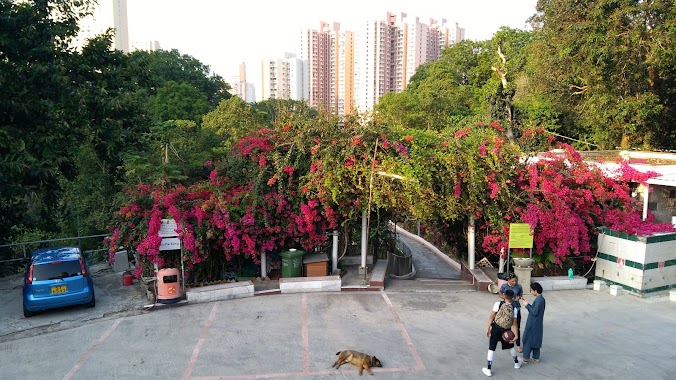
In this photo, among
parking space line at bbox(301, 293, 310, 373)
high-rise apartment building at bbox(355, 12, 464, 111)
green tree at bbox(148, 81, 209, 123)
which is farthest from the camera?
high-rise apartment building at bbox(355, 12, 464, 111)

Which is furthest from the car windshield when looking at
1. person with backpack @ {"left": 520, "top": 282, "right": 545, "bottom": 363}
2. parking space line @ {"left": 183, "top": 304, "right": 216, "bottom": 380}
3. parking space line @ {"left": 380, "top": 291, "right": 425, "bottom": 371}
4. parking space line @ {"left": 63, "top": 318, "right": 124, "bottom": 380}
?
person with backpack @ {"left": 520, "top": 282, "right": 545, "bottom": 363}

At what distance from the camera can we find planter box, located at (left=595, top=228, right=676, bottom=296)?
11695mm

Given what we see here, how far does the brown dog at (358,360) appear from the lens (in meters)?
7.73

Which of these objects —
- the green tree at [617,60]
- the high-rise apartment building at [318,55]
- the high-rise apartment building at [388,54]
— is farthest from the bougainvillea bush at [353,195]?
the high-rise apartment building at [318,55]

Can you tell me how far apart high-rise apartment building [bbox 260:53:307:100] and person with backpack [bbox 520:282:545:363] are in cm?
8178

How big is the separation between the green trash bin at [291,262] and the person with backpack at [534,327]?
235 inches

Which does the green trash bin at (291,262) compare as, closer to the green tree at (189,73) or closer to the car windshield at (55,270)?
the car windshield at (55,270)

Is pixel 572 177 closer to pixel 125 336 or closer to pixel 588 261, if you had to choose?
pixel 588 261

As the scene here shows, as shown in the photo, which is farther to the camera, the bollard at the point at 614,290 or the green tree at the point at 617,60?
the green tree at the point at 617,60

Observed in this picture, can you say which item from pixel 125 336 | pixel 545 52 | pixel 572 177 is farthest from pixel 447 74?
pixel 125 336

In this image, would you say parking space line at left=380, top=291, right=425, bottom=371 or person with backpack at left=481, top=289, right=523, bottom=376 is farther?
parking space line at left=380, top=291, right=425, bottom=371

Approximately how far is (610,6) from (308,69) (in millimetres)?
73697

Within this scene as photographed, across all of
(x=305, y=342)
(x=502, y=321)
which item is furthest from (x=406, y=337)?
(x=502, y=321)

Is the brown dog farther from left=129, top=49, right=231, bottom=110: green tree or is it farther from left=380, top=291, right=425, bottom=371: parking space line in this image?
left=129, top=49, right=231, bottom=110: green tree
